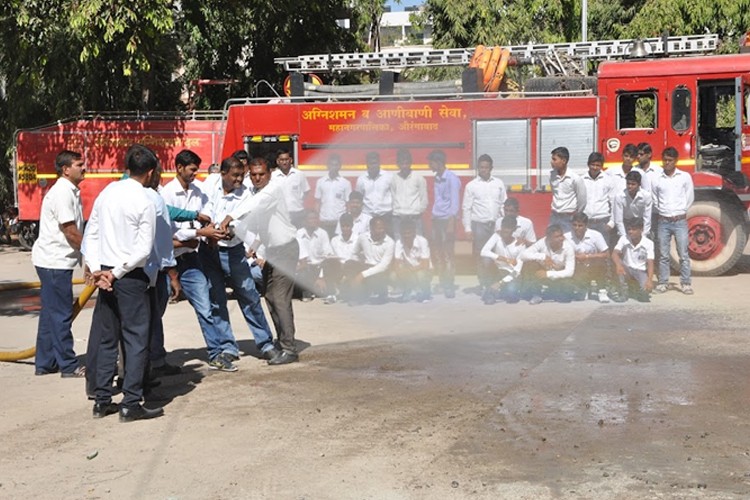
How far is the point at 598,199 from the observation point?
12.8 meters

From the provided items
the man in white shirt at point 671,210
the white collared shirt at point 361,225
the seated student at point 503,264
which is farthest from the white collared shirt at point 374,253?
the man in white shirt at point 671,210

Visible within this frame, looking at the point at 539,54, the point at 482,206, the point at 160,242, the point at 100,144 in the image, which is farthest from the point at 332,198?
the point at 100,144

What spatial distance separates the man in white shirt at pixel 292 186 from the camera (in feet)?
43.8

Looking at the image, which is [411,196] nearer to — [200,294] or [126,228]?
[200,294]

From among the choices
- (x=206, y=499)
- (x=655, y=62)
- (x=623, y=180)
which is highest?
(x=655, y=62)

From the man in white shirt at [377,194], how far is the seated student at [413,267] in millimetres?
557

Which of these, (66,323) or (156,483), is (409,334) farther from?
(156,483)

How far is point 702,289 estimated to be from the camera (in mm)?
13219

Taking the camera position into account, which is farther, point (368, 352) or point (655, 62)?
point (655, 62)

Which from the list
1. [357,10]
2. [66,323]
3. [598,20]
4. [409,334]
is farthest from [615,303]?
[598,20]

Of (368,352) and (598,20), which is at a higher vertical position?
(598,20)

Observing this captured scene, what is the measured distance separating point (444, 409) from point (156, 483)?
7.25 ft

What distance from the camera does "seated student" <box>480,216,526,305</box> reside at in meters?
12.5

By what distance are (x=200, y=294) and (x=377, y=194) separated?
16.8ft
